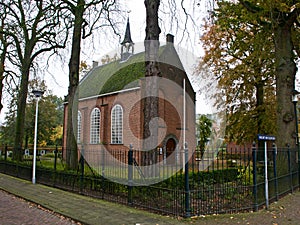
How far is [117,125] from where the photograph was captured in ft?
89.2

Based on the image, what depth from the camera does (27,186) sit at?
39.4 ft

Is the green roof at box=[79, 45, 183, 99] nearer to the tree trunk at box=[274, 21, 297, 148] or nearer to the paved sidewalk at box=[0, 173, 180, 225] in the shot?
the tree trunk at box=[274, 21, 297, 148]

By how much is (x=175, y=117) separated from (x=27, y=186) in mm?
16991

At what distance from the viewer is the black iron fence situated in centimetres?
720

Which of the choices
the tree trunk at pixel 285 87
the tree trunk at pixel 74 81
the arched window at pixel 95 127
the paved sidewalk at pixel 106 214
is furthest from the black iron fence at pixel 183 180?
the arched window at pixel 95 127

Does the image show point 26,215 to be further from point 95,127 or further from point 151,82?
point 95,127

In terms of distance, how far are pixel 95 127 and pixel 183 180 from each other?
76.7 feet

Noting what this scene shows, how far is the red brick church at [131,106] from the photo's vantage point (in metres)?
25.4

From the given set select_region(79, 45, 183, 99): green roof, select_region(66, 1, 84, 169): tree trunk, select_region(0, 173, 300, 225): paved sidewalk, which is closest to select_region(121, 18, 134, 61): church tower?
select_region(79, 45, 183, 99): green roof

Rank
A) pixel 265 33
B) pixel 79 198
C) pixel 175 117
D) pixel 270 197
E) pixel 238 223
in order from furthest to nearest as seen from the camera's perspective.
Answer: pixel 175 117 < pixel 265 33 < pixel 79 198 < pixel 270 197 < pixel 238 223

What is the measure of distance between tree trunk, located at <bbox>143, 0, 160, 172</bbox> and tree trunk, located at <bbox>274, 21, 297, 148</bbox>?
563 cm

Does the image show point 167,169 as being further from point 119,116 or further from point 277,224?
point 119,116

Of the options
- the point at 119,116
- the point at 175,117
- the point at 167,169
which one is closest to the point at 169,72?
the point at 175,117

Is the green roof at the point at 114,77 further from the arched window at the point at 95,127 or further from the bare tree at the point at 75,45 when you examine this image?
the bare tree at the point at 75,45
